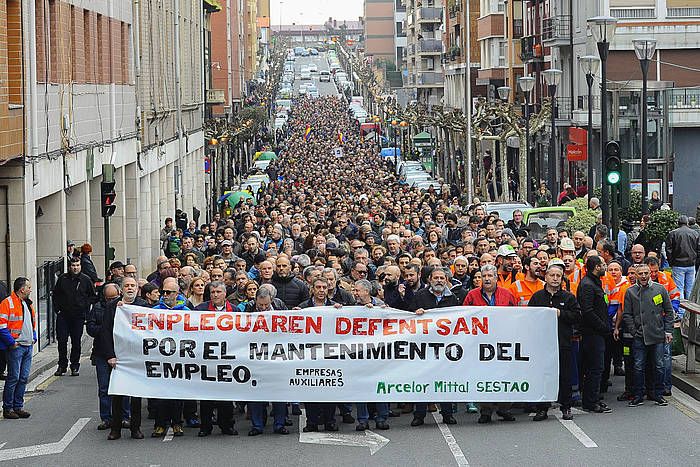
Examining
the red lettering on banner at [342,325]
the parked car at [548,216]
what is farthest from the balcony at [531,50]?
the red lettering on banner at [342,325]

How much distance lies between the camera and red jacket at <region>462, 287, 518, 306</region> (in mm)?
15312

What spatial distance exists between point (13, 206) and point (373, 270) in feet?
24.4

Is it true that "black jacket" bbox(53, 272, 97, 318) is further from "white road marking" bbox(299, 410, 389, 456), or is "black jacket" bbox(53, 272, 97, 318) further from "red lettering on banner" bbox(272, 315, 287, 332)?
"white road marking" bbox(299, 410, 389, 456)

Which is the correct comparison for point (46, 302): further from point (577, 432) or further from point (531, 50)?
point (531, 50)

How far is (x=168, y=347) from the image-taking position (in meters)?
14.7

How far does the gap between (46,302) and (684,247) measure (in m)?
10.6

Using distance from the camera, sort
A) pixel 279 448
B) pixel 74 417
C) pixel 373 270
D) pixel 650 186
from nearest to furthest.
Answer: pixel 279 448 < pixel 74 417 < pixel 373 270 < pixel 650 186

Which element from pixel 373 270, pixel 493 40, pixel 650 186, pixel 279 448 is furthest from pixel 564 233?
pixel 493 40

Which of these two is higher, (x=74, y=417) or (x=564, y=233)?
(x=564, y=233)

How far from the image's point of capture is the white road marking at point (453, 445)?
42.9 ft

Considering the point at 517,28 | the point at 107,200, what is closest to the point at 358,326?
the point at 107,200

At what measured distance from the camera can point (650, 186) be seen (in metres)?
43.4

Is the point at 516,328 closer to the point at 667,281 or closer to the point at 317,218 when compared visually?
the point at 667,281

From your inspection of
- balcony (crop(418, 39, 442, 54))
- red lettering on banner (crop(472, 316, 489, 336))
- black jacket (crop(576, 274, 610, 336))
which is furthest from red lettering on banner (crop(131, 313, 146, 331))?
balcony (crop(418, 39, 442, 54))
